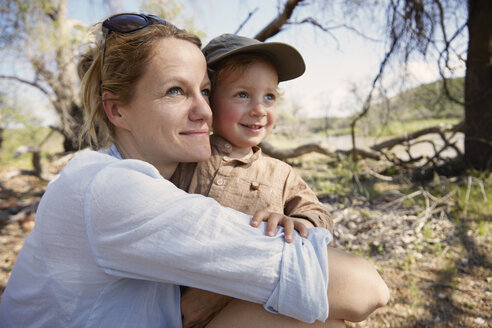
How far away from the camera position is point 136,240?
0.83 m

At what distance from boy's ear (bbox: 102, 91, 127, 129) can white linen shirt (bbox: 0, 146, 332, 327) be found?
13.1 inches

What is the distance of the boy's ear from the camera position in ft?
4.35

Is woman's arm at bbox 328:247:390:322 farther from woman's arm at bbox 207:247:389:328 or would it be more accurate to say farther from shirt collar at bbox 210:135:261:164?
shirt collar at bbox 210:135:261:164

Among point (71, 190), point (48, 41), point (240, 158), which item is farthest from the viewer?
point (48, 41)

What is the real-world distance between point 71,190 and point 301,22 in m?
3.60

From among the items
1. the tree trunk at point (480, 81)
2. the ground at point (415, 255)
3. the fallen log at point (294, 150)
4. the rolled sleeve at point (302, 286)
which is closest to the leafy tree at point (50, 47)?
the ground at point (415, 255)

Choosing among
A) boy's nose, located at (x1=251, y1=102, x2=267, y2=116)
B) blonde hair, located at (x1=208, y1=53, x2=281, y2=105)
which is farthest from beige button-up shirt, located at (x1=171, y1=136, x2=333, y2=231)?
blonde hair, located at (x1=208, y1=53, x2=281, y2=105)

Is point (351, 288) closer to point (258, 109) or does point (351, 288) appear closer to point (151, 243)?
point (151, 243)

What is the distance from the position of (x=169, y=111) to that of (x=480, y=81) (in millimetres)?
5279

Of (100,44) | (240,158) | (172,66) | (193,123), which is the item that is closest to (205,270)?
(193,123)

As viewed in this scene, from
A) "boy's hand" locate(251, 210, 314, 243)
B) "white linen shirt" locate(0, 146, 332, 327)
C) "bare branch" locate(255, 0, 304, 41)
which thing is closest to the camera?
"white linen shirt" locate(0, 146, 332, 327)

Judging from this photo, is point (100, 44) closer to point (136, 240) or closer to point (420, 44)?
point (136, 240)

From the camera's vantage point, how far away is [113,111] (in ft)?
4.41

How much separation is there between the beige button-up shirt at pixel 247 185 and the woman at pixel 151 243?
0.25 m
